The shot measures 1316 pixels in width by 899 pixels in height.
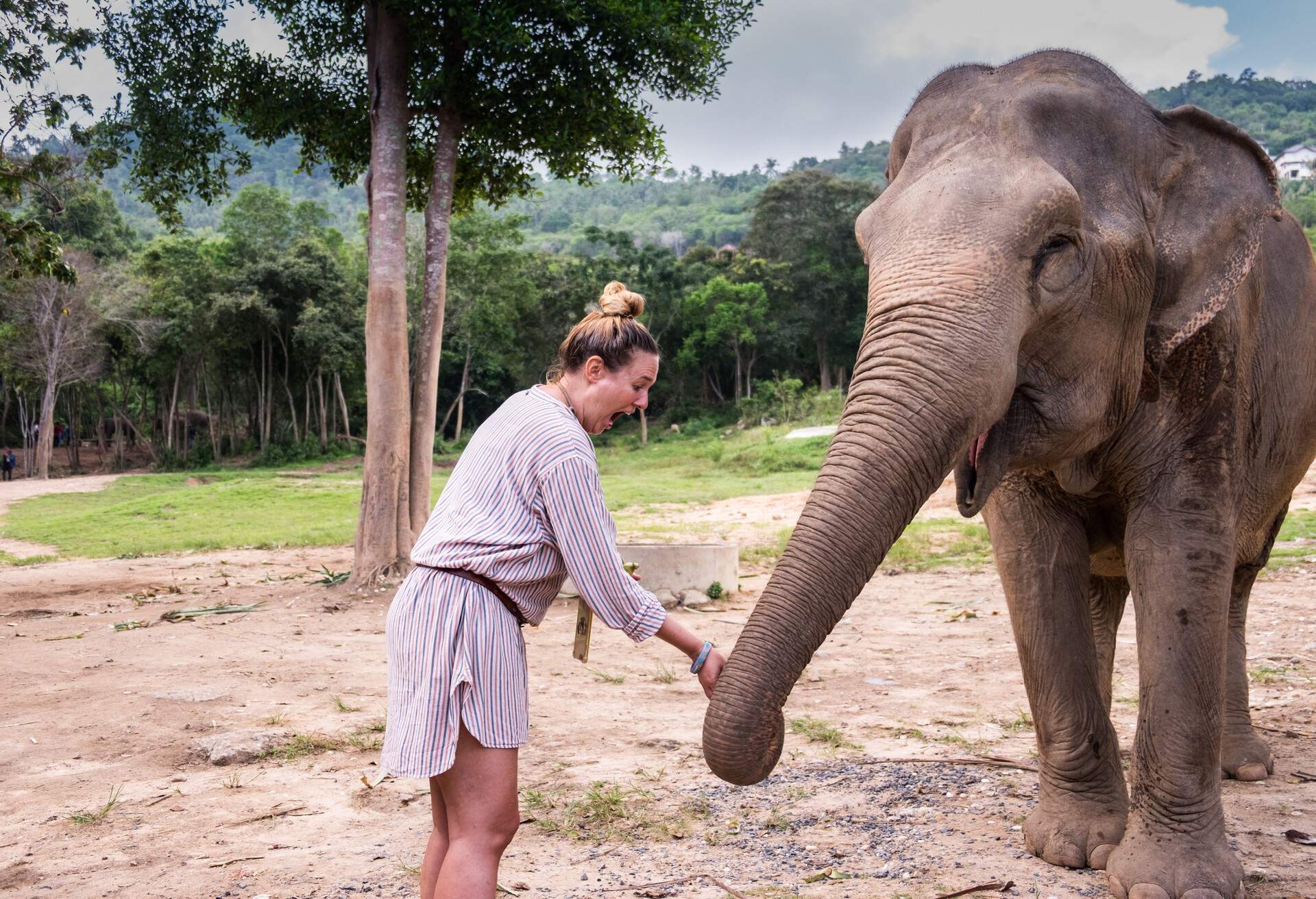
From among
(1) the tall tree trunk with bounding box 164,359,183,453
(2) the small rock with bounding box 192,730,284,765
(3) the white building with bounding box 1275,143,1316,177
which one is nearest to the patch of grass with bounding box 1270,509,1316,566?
(2) the small rock with bounding box 192,730,284,765

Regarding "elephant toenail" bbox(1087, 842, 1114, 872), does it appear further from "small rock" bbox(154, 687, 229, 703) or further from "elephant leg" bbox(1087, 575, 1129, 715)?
"small rock" bbox(154, 687, 229, 703)

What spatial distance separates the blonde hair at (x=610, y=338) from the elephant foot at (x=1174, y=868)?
2238mm

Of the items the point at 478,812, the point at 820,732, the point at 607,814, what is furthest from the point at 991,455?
the point at 820,732

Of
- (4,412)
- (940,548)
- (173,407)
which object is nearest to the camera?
(940,548)

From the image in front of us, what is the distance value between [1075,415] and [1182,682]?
38.3 inches

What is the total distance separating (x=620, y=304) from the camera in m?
2.95

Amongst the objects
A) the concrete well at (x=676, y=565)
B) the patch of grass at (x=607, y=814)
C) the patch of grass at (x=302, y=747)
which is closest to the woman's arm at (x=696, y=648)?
the patch of grass at (x=607, y=814)

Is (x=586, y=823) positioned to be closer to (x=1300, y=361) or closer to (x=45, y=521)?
(x=1300, y=361)

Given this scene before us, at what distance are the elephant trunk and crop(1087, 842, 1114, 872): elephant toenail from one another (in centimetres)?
161

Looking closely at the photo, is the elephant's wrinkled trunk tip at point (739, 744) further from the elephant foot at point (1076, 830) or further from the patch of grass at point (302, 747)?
the patch of grass at point (302, 747)

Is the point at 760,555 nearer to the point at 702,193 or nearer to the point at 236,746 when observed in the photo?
the point at 236,746

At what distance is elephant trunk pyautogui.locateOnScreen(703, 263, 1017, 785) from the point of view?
274 cm

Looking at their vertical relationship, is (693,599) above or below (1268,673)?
below

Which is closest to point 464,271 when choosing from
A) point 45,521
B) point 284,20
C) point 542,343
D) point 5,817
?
point 542,343
